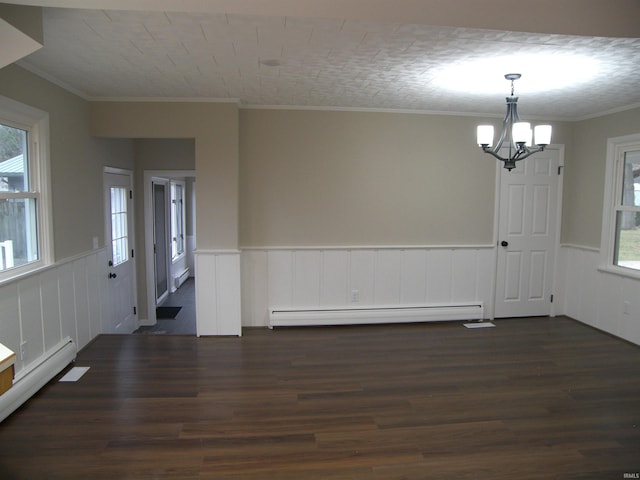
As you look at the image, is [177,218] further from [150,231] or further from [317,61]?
[317,61]

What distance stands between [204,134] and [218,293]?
1717 millimetres

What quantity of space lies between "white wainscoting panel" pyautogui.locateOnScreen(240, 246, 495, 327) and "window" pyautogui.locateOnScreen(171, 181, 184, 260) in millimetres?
3915

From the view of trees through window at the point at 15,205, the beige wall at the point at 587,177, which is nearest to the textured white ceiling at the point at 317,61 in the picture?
the beige wall at the point at 587,177

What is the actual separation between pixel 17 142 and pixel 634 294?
600cm

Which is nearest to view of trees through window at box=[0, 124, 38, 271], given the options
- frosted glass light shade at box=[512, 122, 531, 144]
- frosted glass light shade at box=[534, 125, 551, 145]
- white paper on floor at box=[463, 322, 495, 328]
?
frosted glass light shade at box=[512, 122, 531, 144]

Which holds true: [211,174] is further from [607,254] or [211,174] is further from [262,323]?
[607,254]

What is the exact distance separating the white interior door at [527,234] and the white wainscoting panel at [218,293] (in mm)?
3254

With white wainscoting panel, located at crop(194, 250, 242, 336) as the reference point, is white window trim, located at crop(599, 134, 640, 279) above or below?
above

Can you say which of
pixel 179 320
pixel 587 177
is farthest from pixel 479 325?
pixel 179 320

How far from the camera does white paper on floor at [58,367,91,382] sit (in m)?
3.51

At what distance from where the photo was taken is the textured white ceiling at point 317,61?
8.22 feet

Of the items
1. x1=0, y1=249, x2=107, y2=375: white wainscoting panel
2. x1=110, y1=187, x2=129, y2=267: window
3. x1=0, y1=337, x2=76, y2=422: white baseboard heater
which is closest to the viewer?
x1=0, y1=337, x2=76, y2=422: white baseboard heater

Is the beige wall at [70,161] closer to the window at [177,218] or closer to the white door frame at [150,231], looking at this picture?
the white door frame at [150,231]

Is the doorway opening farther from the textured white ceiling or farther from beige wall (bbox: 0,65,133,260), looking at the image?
the textured white ceiling
